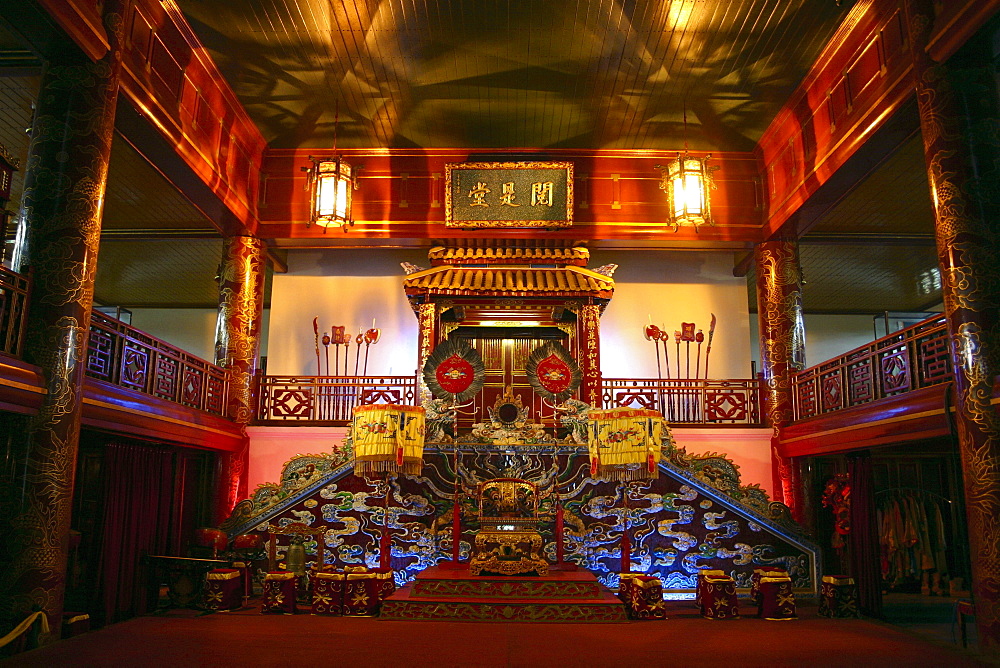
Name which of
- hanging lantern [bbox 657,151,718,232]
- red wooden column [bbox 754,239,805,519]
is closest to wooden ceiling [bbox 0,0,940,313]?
red wooden column [bbox 754,239,805,519]

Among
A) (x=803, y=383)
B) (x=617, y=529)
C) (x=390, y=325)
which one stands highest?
(x=390, y=325)

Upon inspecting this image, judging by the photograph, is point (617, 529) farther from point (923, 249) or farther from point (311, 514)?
point (923, 249)

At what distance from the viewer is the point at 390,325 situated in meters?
11.7

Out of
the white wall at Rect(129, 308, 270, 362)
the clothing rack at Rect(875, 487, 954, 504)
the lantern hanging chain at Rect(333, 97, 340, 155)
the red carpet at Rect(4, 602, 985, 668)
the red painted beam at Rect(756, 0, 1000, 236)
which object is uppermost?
the lantern hanging chain at Rect(333, 97, 340, 155)

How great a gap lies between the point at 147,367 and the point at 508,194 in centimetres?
511

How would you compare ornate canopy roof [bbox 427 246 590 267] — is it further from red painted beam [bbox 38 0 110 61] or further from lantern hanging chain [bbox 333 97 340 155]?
red painted beam [bbox 38 0 110 61]

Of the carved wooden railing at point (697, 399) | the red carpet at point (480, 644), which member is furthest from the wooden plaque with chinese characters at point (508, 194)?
the red carpet at point (480, 644)

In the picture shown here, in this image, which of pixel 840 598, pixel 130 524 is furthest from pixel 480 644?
pixel 840 598

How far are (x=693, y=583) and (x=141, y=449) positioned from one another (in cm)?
563

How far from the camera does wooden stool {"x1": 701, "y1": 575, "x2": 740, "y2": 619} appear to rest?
6.91 meters

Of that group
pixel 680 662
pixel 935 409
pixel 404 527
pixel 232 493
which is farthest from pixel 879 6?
pixel 232 493

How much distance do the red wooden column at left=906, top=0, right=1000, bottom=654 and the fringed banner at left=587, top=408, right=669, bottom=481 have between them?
102 inches

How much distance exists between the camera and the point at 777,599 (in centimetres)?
699

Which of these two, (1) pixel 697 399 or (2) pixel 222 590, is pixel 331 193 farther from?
(1) pixel 697 399
